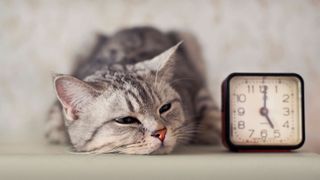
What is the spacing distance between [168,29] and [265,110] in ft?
1.47

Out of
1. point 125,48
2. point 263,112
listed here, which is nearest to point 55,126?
point 125,48

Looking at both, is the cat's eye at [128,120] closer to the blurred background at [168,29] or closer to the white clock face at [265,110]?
the white clock face at [265,110]

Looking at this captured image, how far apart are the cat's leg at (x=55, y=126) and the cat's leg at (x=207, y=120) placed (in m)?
0.33

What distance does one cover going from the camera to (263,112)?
1.01 m

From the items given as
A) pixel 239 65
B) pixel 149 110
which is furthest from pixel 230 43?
pixel 149 110

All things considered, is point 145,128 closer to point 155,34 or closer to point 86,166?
point 86,166

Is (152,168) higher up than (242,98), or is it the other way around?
(242,98)

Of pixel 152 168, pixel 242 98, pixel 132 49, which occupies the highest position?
pixel 132 49

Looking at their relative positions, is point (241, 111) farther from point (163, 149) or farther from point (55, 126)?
point (55, 126)

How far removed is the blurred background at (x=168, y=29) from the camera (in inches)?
51.9

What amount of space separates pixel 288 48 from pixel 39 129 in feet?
2.35

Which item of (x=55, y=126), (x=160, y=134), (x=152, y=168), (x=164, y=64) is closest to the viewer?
(x=152, y=168)

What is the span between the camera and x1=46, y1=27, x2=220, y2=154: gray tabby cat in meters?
0.92

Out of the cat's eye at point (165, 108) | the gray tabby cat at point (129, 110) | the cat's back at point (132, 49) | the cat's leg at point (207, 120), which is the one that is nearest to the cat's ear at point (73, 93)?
the gray tabby cat at point (129, 110)
